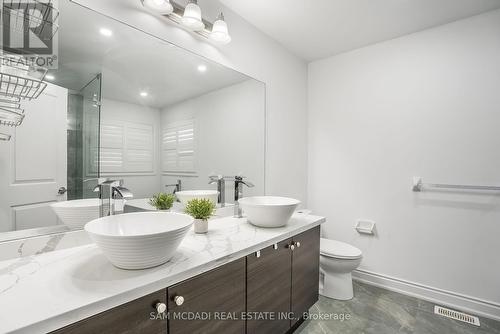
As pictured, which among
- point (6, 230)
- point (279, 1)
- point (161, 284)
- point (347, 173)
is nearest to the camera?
point (161, 284)

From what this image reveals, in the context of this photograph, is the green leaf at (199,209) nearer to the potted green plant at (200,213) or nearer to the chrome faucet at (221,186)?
the potted green plant at (200,213)

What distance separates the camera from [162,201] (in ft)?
4.97

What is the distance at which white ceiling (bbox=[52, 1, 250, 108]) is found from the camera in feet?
3.67

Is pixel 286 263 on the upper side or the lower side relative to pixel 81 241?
lower

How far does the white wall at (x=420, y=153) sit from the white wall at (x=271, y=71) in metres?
0.25

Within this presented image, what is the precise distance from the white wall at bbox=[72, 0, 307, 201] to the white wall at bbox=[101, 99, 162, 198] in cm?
45

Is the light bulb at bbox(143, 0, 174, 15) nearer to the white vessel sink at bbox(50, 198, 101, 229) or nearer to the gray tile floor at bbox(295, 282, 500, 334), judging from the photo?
the white vessel sink at bbox(50, 198, 101, 229)

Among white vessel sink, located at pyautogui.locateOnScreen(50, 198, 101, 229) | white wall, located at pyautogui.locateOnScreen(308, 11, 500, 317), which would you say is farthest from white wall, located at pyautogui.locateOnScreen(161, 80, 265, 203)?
white wall, located at pyautogui.locateOnScreen(308, 11, 500, 317)

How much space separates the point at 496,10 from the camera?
6.09ft

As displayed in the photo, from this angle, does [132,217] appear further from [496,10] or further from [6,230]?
[496,10]

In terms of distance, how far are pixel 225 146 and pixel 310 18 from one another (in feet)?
4.18

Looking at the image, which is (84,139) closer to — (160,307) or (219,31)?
(160,307)

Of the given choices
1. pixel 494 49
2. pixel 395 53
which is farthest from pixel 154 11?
pixel 494 49

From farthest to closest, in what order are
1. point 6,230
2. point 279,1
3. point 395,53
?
point 395,53, point 279,1, point 6,230
